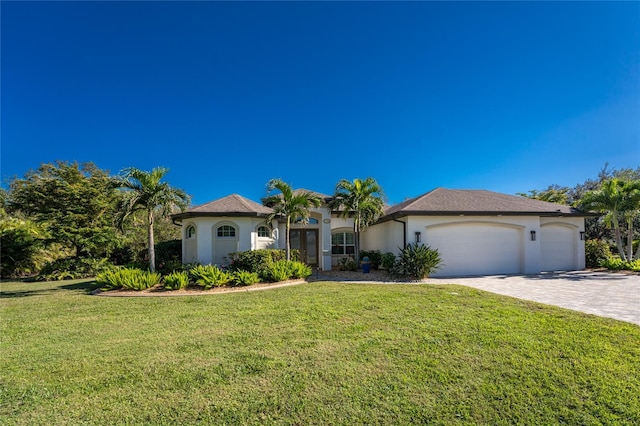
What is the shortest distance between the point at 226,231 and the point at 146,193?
4.85m

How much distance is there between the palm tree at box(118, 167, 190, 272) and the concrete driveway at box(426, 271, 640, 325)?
12.7 metres

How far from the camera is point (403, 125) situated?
17.0 meters

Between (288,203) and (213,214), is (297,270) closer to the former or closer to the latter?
(288,203)

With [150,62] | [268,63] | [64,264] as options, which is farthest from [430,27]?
[64,264]

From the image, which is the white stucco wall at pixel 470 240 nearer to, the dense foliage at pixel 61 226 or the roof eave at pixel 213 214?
the roof eave at pixel 213 214

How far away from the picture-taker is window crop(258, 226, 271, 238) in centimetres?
1598

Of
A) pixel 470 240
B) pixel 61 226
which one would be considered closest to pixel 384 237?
pixel 470 240

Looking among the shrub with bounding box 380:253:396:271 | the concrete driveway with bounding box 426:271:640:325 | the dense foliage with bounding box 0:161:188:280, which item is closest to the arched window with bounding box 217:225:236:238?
the dense foliage with bounding box 0:161:188:280

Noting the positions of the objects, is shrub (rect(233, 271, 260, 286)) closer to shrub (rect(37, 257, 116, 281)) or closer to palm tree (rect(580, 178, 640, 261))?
shrub (rect(37, 257, 116, 281))

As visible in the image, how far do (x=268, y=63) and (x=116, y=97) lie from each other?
7126mm

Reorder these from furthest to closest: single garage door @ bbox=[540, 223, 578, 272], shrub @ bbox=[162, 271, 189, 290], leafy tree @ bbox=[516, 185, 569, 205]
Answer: leafy tree @ bbox=[516, 185, 569, 205], single garage door @ bbox=[540, 223, 578, 272], shrub @ bbox=[162, 271, 189, 290]

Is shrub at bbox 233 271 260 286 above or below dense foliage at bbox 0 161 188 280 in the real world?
below

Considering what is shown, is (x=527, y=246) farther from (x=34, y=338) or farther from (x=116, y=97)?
(x=116, y=97)

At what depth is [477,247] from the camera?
1473cm
